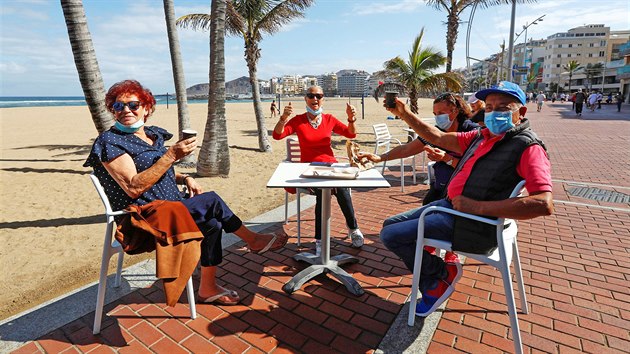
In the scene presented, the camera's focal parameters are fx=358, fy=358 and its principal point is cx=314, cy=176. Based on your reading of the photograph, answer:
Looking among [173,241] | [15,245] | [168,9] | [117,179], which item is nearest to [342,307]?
[173,241]

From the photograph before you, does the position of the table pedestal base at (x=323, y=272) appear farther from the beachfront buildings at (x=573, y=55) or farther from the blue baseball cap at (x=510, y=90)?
the beachfront buildings at (x=573, y=55)

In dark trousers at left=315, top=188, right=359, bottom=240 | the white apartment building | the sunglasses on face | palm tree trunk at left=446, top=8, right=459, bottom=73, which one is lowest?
dark trousers at left=315, top=188, right=359, bottom=240

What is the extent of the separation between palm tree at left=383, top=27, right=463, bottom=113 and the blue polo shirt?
10589mm

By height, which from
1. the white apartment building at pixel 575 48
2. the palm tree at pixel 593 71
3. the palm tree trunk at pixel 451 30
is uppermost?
the white apartment building at pixel 575 48

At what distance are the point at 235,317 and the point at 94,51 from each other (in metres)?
3.95

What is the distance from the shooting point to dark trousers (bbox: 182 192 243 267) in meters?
2.59

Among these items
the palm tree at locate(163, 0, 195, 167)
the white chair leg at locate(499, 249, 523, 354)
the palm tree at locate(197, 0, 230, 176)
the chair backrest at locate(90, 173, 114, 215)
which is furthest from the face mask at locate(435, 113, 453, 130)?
the palm tree at locate(163, 0, 195, 167)

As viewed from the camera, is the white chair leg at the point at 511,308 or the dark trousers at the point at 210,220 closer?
the white chair leg at the point at 511,308

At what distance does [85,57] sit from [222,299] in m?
3.63

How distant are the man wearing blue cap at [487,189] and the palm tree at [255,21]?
8949mm

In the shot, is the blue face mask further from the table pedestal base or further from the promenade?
the table pedestal base

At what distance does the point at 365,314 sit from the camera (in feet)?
8.68

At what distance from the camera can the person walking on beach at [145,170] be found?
2381 mm

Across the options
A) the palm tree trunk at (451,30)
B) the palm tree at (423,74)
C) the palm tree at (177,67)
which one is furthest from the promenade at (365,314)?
the palm tree trunk at (451,30)
